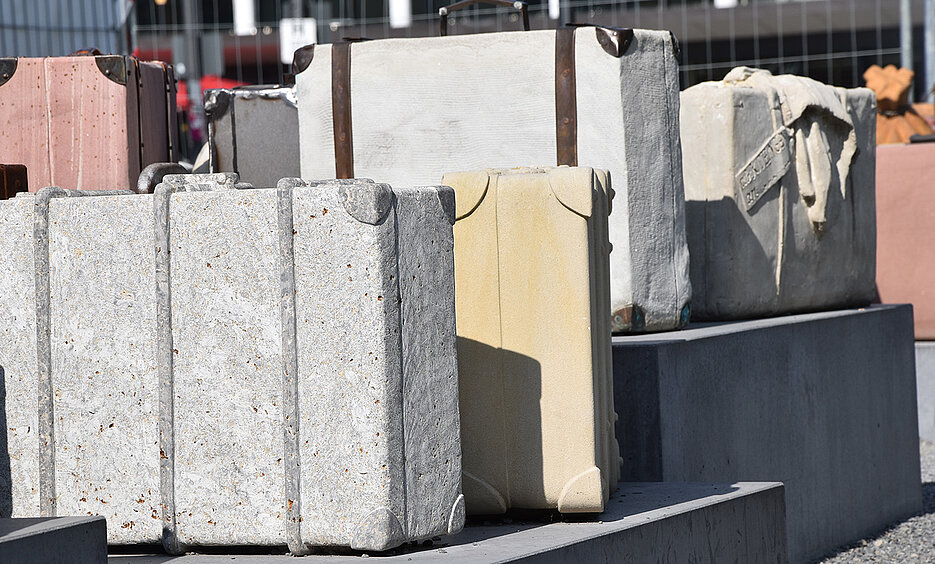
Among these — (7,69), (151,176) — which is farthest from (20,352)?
(7,69)

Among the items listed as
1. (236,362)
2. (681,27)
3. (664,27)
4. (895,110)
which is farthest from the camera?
(664,27)

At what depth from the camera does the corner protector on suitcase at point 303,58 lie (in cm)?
443

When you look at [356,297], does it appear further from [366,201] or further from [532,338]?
[532,338]

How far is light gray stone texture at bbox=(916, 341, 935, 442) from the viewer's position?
7.95 metres

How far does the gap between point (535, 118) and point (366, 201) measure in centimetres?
182

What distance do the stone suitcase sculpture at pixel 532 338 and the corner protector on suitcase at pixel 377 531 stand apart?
0.55m

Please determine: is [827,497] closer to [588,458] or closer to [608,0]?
[588,458]

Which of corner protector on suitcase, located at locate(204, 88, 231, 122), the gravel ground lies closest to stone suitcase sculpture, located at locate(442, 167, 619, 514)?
corner protector on suitcase, located at locate(204, 88, 231, 122)

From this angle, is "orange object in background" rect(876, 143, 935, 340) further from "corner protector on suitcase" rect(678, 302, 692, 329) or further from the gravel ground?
"corner protector on suitcase" rect(678, 302, 692, 329)

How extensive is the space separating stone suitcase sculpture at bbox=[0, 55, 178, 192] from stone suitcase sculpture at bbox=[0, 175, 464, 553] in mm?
1380

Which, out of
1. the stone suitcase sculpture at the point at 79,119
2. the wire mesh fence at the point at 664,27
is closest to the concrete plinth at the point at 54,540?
the stone suitcase sculpture at the point at 79,119

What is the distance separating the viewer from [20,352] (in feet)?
9.13

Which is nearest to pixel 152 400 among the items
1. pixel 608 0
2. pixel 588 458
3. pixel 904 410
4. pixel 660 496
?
pixel 588 458

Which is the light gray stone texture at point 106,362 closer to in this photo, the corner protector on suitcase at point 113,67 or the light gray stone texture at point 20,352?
the light gray stone texture at point 20,352
